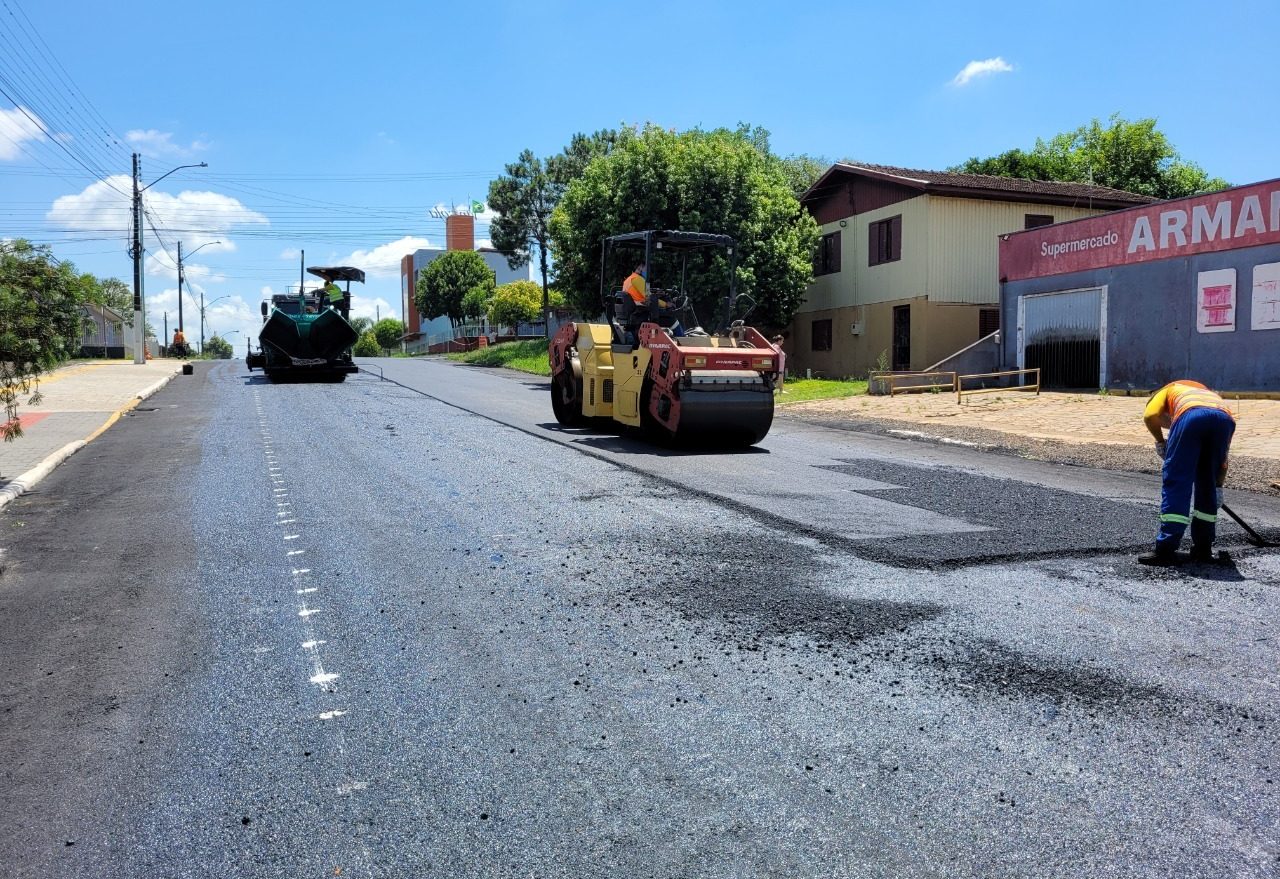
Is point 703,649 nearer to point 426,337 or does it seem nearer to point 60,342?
point 60,342

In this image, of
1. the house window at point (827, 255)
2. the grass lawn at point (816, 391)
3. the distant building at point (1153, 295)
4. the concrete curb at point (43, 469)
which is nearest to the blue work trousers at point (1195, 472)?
the concrete curb at point (43, 469)

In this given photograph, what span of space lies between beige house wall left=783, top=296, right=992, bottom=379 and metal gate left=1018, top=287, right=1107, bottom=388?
11.7ft

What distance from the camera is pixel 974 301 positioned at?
27.3 meters

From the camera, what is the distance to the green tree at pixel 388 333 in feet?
332

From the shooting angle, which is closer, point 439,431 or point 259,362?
point 439,431

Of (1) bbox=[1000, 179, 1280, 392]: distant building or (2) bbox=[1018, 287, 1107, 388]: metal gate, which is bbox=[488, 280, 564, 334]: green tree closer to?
(1) bbox=[1000, 179, 1280, 392]: distant building

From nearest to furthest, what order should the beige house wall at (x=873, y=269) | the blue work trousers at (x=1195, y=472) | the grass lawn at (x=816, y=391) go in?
the blue work trousers at (x=1195, y=472)
the grass lawn at (x=816, y=391)
the beige house wall at (x=873, y=269)

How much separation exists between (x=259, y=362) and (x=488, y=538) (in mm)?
21957

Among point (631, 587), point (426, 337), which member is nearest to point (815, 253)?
point (631, 587)

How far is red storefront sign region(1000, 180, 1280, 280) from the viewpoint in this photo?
58.2 feet

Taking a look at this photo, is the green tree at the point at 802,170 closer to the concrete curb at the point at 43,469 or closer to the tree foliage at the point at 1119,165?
the tree foliage at the point at 1119,165

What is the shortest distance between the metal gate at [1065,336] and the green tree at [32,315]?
19.7 meters

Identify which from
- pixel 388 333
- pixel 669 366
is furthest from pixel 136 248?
pixel 388 333

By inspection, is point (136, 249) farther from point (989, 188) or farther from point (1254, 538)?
point (1254, 538)
